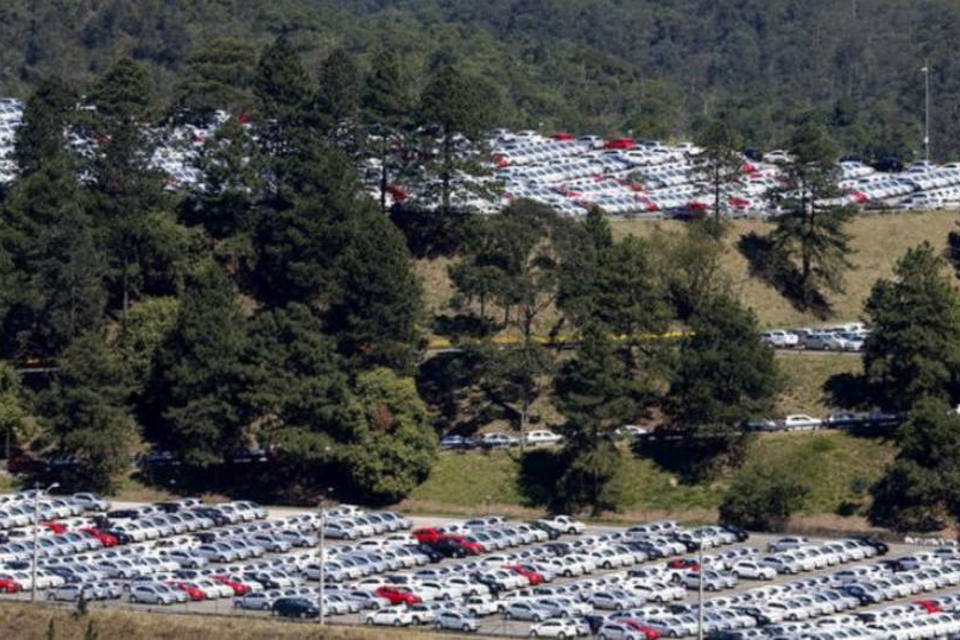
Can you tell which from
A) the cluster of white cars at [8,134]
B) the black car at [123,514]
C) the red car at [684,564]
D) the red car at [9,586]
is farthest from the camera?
the cluster of white cars at [8,134]

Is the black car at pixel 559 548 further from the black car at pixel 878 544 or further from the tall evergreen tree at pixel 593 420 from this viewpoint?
the black car at pixel 878 544

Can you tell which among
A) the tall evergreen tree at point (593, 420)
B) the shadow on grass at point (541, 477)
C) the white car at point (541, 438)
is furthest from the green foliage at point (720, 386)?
the white car at point (541, 438)

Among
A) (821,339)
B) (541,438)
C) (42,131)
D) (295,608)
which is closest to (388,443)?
(541,438)

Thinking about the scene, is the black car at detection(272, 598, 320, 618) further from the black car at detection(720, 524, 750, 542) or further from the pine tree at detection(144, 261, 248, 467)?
the black car at detection(720, 524, 750, 542)

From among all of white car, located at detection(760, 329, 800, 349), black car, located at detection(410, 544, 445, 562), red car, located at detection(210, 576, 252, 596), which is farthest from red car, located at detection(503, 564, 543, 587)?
white car, located at detection(760, 329, 800, 349)

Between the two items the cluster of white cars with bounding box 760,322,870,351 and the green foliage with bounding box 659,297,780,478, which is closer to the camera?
the green foliage with bounding box 659,297,780,478

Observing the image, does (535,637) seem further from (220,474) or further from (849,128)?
(849,128)
